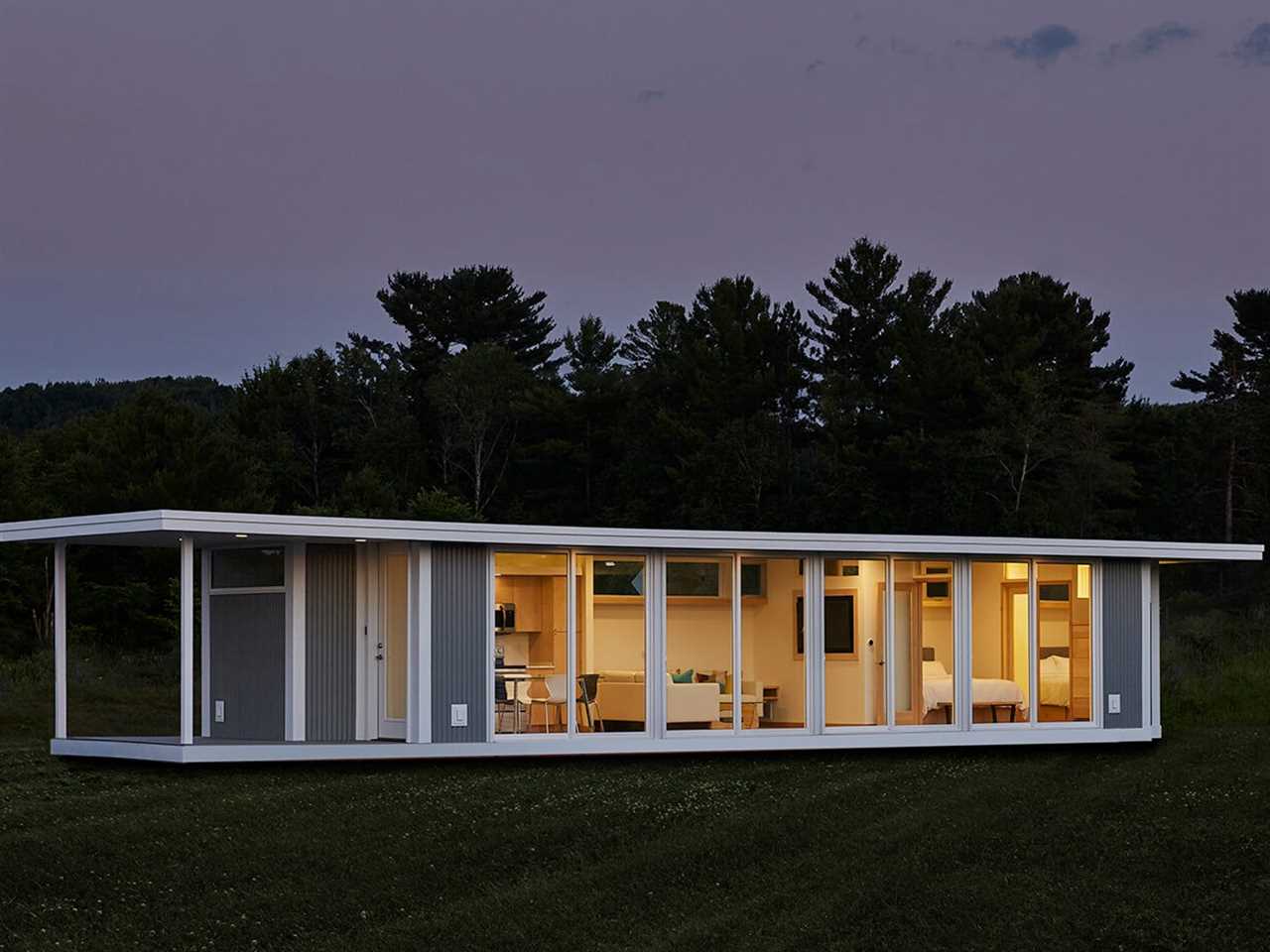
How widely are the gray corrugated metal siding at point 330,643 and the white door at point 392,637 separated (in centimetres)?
23

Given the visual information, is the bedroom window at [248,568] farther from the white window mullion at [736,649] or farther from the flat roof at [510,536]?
the white window mullion at [736,649]

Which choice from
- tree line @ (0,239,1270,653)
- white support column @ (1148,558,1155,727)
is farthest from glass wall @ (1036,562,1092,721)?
tree line @ (0,239,1270,653)

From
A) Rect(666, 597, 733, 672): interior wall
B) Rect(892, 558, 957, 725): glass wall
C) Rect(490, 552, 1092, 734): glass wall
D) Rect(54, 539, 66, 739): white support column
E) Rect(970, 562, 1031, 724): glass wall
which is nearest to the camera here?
Rect(54, 539, 66, 739): white support column

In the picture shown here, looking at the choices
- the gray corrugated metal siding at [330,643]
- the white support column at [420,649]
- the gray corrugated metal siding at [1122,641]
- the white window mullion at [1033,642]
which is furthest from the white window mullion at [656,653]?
the gray corrugated metal siding at [1122,641]

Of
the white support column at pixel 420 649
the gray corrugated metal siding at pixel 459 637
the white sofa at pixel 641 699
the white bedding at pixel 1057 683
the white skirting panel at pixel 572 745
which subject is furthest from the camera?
the white bedding at pixel 1057 683

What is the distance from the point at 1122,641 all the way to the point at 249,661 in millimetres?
8393

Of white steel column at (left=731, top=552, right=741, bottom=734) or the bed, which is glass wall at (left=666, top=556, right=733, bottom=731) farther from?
the bed

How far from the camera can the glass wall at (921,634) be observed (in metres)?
17.1

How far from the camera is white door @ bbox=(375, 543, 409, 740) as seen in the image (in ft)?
49.9

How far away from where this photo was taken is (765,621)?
667 inches

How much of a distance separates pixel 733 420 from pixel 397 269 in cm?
1244

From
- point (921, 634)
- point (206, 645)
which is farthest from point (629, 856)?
point (921, 634)

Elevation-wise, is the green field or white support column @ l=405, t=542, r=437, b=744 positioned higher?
white support column @ l=405, t=542, r=437, b=744

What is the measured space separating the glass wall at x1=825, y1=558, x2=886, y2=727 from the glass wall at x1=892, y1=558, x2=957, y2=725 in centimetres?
21
